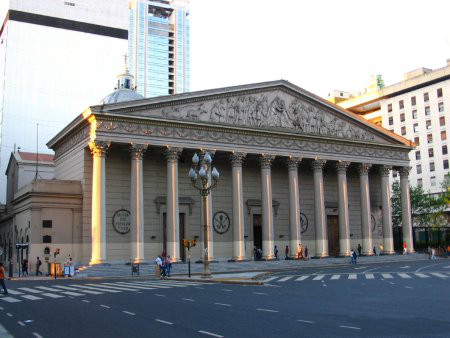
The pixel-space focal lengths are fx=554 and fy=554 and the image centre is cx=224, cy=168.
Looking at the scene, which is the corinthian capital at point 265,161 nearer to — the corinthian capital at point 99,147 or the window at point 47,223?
the corinthian capital at point 99,147

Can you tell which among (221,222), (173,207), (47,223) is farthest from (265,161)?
(47,223)

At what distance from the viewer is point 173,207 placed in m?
48.6

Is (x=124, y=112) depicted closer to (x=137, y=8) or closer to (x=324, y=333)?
(x=324, y=333)

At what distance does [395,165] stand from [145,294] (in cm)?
4647

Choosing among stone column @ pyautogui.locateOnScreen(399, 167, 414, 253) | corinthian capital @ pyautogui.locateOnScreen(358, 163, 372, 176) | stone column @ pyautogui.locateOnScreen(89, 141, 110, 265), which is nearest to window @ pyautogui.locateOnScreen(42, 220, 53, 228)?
stone column @ pyautogui.locateOnScreen(89, 141, 110, 265)

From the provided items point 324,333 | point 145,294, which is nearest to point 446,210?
point 145,294

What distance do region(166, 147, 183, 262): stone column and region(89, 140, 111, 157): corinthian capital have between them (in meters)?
5.75

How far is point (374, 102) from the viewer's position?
113m

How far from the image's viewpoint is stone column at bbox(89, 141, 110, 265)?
45000 millimetres

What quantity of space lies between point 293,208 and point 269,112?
9.93 m

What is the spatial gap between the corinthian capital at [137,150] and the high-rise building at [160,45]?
118799mm

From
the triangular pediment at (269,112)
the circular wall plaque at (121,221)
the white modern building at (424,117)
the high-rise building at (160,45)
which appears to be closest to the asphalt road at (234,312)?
the circular wall plaque at (121,221)

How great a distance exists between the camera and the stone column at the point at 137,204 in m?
46.2

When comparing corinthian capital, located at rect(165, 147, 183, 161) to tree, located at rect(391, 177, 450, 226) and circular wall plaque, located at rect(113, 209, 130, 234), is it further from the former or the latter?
tree, located at rect(391, 177, 450, 226)
